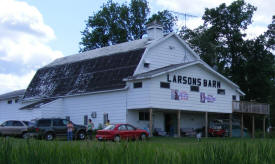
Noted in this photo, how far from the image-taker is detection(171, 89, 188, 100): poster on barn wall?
32.3m

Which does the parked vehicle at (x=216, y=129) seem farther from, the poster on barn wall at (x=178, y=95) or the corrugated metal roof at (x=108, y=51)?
the corrugated metal roof at (x=108, y=51)

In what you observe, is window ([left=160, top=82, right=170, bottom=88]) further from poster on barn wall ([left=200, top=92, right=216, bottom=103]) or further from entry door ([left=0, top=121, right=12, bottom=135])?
entry door ([left=0, top=121, right=12, bottom=135])

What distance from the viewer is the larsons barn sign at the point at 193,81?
32.6 m

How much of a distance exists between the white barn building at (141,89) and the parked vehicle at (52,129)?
4.73 metres

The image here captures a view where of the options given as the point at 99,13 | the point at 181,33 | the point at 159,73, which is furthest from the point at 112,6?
the point at 159,73

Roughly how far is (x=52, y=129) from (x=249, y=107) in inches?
804

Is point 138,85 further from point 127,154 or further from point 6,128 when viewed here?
point 127,154

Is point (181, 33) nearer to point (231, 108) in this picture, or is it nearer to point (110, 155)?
point (231, 108)

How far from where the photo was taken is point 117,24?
6431 cm

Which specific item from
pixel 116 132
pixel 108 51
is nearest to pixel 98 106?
pixel 108 51

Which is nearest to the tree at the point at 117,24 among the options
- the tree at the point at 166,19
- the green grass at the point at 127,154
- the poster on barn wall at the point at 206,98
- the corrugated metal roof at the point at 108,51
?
the tree at the point at 166,19

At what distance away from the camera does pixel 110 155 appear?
6992 millimetres

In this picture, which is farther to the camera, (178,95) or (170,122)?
(170,122)

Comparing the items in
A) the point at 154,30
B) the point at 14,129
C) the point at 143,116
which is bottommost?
the point at 14,129
